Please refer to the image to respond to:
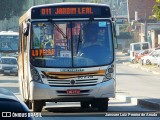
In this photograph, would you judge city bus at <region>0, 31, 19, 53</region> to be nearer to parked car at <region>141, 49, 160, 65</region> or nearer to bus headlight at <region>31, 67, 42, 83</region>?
parked car at <region>141, 49, 160, 65</region>

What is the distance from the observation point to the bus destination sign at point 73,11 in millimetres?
18641

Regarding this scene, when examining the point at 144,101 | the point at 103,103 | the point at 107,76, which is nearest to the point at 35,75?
the point at 107,76

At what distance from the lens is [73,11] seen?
61.8 feet

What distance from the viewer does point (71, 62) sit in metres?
18.5

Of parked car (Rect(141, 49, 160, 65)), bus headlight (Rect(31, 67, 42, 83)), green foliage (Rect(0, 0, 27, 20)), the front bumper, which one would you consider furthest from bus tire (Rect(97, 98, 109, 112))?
green foliage (Rect(0, 0, 27, 20))

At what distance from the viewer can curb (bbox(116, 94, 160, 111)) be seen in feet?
67.8

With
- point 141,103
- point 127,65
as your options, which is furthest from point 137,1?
point 141,103

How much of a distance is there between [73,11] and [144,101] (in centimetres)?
493

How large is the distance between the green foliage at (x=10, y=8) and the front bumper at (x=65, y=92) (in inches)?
2466

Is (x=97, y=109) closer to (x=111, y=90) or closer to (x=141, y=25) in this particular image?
(x=111, y=90)

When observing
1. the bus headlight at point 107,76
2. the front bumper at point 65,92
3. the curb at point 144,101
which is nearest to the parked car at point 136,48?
the curb at point 144,101

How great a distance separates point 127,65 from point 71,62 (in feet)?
178

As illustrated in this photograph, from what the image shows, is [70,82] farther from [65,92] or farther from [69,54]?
[69,54]

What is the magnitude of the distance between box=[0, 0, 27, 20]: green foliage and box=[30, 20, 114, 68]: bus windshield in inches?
2449
